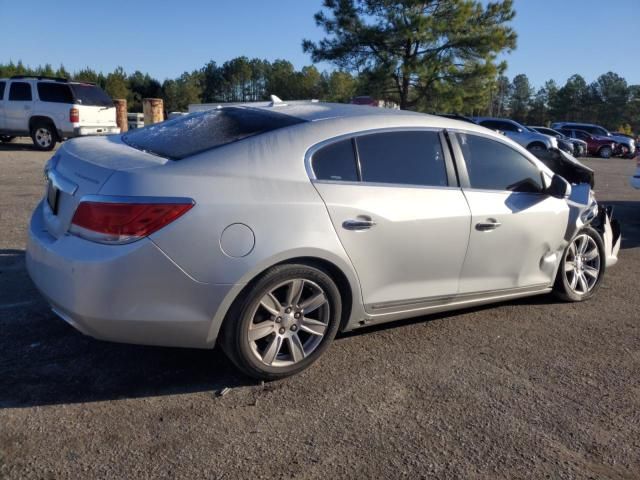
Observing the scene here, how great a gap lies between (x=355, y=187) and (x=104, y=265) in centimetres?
150

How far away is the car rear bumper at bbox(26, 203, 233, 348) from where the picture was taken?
304 cm

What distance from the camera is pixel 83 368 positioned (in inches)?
141

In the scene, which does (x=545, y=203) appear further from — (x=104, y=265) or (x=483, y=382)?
(x=104, y=265)

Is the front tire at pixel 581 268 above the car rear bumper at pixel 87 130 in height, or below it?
below

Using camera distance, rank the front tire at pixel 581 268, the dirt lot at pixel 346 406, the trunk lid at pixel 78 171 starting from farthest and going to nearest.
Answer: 1. the front tire at pixel 581 268
2. the trunk lid at pixel 78 171
3. the dirt lot at pixel 346 406

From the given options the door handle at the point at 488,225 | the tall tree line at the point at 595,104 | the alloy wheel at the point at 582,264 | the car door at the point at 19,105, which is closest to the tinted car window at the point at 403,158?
the door handle at the point at 488,225

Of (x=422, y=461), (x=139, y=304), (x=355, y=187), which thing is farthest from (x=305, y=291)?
(x=422, y=461)

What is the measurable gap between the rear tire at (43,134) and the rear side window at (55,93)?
68 centimetres

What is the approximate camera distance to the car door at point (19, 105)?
54.3ft

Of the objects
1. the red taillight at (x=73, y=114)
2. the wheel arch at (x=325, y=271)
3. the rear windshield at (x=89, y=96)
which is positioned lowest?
the wheel arch at (x=325, y=271)

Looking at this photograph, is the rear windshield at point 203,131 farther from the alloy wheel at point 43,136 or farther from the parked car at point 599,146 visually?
the parked car at point 599,146

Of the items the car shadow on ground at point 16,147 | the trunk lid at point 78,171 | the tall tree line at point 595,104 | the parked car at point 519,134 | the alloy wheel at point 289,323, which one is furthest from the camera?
the tall tree line at point 595,104

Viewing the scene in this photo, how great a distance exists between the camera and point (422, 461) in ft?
9.32

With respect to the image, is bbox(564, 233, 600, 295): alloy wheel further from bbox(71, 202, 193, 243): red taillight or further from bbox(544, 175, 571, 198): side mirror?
bbox(71, 202, 193, 243): red taillight
